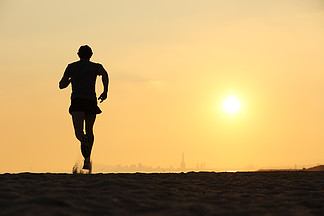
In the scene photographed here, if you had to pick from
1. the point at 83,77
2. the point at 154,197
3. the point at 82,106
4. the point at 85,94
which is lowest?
the point at 154,197

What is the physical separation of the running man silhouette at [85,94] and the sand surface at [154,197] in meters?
2.25

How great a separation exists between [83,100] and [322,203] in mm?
5108

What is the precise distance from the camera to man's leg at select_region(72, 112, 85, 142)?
9375mm

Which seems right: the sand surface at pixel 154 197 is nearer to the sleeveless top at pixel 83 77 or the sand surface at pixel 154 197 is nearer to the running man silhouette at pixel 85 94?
the running man silhouette at pixel 85 94

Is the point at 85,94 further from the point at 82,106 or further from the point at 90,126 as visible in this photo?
the point at 90,126

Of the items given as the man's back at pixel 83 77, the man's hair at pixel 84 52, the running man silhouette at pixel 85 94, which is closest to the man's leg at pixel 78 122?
the running man silhouette at pixel 85 94

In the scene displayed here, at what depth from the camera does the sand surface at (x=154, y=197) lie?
15.1 feet

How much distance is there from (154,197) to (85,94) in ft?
14.2

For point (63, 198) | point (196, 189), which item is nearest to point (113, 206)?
point (63, 198)

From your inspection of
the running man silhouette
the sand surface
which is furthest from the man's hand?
the sand surface

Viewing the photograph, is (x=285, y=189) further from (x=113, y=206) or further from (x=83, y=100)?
(x=83, y=100)

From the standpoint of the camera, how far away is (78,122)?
9414 mm

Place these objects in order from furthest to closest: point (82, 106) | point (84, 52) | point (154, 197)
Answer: point (84, 52), point (82, 106), point (154, 197)

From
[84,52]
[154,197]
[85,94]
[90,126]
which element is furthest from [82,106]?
[154,197]
